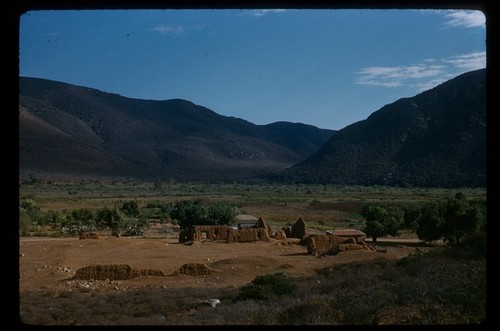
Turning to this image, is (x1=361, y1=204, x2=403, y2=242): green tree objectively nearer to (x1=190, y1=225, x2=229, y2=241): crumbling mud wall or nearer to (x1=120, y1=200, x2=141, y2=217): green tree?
(x1=190, y1=225, x2=229, y2=241): crumbling mud wall

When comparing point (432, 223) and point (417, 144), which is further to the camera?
point (417, 144)

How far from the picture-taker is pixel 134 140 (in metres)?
104

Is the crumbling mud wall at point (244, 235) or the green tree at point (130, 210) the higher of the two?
the green tree at point (130, 210)

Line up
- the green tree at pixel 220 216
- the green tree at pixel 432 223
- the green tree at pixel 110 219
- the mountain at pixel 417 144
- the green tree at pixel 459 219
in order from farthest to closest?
the mountain at pixel 417 144
the green tree at pixel 110 219
the green tree at pixel 220 216
the green tree at pixel 432 223
the green tree at pixel 459 219

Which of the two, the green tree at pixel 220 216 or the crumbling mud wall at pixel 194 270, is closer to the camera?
the crumbling mud wall at pixel 194 270

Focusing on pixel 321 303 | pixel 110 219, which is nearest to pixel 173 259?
pixel 321 303

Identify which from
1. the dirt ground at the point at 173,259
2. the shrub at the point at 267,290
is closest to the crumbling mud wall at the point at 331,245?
the dirt ground at the point at 173,259

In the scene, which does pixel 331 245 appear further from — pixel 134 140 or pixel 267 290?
pixel 134 140

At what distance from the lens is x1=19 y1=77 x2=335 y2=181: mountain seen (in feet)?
271

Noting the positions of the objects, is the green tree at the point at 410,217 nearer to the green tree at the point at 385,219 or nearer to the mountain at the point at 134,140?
the green tree at the point at 385,219

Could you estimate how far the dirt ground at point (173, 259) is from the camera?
1791cm

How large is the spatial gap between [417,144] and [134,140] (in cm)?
5486

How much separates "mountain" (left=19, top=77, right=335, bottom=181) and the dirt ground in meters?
54.9

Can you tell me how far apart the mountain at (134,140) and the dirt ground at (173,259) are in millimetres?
54947
